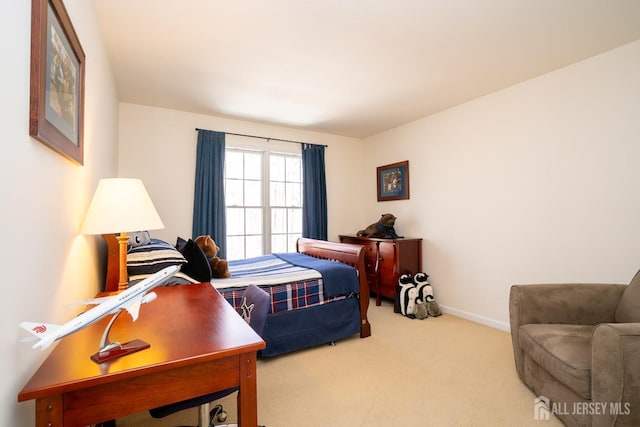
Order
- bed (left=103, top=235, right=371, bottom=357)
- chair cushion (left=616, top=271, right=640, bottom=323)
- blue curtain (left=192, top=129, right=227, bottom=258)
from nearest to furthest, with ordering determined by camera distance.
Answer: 1. chair cushion (left=616, top=271, right=640, bottom=323)
2. bed (left=103, top=235, right=371, bottom=357)
3. blue curtain (left=192, top=129, right=227, bottom=258)

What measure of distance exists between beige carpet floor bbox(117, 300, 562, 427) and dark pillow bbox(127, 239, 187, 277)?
3.01 ft

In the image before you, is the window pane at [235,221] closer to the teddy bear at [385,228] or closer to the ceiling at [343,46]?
the ceiling at [343,46]

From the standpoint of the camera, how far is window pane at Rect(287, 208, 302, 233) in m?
4.70

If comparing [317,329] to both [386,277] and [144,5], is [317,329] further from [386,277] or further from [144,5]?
[144,5]

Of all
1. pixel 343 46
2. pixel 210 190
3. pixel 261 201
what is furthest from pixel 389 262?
pixel 343 46

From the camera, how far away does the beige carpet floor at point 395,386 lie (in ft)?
6.06

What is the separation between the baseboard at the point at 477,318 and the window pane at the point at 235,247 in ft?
9.31

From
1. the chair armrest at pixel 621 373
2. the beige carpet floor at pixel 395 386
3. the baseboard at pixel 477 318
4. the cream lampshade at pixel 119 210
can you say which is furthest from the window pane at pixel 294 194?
the chair armrest at pixel 621 373

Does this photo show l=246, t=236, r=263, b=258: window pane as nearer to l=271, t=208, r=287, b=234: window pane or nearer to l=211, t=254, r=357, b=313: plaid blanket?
l=271, t=208, r=287, b=234: window pane

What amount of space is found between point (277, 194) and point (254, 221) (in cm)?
55

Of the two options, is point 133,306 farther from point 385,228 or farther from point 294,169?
point 294,169

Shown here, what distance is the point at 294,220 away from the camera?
15.5 feet

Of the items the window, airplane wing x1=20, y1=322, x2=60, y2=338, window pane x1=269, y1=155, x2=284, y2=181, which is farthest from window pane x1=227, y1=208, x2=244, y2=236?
airplane wing x1=20, y1=322, x2=60, y2=338

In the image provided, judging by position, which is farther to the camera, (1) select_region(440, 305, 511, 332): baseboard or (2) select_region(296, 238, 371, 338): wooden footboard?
(1) select_region(440, 305, 511, 332): baseboard
